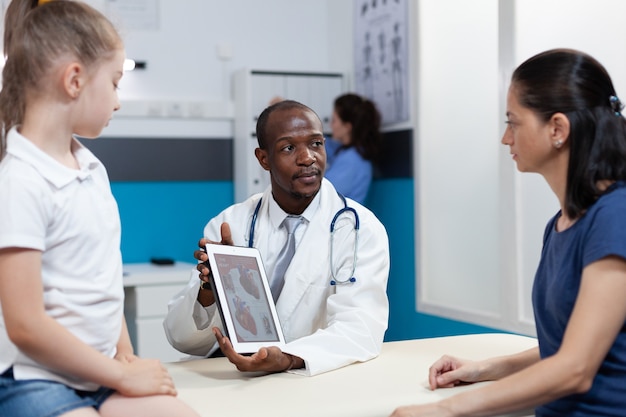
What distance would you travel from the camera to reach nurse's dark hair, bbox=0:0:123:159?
4.15 ft

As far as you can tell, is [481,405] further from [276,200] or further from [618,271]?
[276,200]

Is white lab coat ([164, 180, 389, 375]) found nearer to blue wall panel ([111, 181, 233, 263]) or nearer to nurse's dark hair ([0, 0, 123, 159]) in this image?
nurse's dark hair ([0, 0, 123, 159])

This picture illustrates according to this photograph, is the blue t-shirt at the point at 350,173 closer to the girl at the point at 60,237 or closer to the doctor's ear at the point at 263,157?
the doctor's ear at the point at 263,157

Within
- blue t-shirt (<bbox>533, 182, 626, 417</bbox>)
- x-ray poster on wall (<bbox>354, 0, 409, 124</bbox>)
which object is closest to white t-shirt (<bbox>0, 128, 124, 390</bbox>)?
blue t-shirt (<bbox>533, 182, 626, 417</bbox>)

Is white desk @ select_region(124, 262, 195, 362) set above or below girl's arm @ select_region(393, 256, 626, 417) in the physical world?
below

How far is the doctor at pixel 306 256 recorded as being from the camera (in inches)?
74.5

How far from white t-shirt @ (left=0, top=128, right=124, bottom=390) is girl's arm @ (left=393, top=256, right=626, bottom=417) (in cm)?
54

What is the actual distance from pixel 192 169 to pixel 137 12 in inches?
38.6

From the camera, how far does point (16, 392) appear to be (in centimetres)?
125

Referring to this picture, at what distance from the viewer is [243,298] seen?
1.76 meters

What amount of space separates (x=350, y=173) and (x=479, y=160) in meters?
1.11

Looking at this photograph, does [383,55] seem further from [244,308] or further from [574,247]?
[574,247]

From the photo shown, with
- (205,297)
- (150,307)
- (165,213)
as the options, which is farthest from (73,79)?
(165,213)

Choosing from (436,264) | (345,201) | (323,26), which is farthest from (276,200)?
(323,26)
